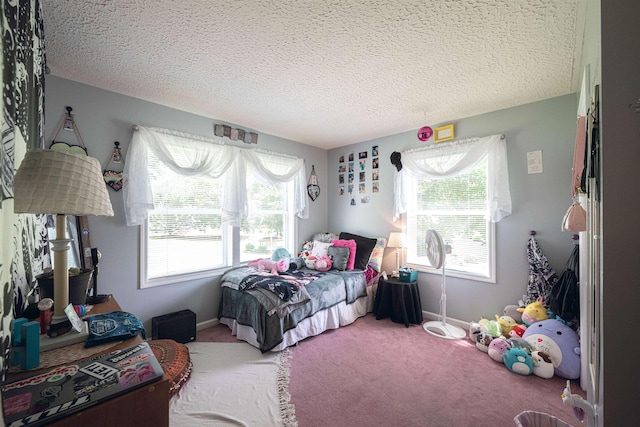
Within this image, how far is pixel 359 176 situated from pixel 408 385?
2.86m

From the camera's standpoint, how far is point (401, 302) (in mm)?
3125

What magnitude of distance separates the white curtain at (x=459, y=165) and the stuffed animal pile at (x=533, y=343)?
1.00 m

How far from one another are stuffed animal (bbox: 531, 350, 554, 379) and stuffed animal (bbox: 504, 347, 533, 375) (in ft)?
0.11

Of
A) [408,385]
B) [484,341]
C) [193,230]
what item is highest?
[193,230]

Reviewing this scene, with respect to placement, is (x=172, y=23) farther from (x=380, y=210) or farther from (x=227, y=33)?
(x=380, y=210)

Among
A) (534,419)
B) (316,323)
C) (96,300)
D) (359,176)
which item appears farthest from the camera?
(359,176)

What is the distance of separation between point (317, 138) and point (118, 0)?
274 centimetres

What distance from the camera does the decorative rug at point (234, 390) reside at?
1701 millimetres

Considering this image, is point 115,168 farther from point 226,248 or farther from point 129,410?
point 129,410

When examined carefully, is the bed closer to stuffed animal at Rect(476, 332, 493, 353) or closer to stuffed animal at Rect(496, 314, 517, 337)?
stuffed animal at Rect(476, 332, 493, 353)

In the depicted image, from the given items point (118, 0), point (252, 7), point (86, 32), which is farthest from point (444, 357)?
point (86, 32)

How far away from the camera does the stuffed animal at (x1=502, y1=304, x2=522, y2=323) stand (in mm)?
2633

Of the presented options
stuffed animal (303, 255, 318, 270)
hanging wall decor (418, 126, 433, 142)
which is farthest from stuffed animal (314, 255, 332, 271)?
hanging wall decor (418, 126, 433, 142)

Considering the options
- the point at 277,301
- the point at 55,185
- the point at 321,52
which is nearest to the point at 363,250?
the point at 277,301
